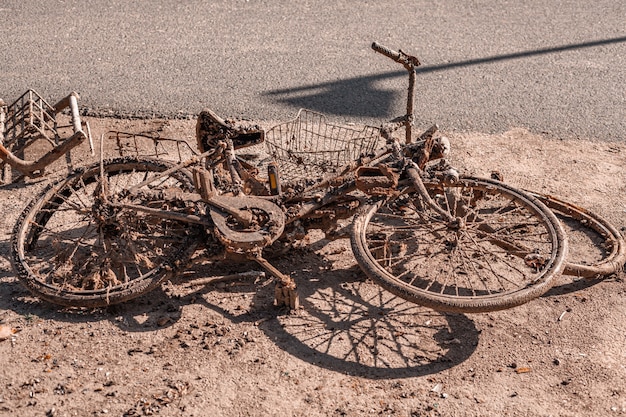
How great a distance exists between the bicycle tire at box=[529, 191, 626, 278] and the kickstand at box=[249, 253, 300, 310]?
1.86m

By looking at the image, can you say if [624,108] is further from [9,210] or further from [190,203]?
[9,210]

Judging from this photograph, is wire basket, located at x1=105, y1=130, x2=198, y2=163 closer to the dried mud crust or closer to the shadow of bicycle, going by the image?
the dried mud crust

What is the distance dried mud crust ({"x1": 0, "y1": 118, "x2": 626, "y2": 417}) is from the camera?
3947mm

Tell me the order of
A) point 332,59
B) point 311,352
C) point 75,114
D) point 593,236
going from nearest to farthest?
point 311,352
point 593,236
point 75,114
point 332,59

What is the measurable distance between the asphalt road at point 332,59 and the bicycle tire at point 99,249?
2.18m

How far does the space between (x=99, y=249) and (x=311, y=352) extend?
169 centimetres

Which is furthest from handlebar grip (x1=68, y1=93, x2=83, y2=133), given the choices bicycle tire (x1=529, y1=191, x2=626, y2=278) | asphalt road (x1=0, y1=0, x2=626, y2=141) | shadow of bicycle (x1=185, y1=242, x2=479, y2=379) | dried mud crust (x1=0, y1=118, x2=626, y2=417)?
bicycle tire (x1=529, y1=191, x2=626, y2=278)

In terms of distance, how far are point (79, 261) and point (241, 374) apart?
1484 mm

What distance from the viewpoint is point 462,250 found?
4.59 metres

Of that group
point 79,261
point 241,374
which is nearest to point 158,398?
point 241,374

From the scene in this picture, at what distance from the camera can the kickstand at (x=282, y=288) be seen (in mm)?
4398

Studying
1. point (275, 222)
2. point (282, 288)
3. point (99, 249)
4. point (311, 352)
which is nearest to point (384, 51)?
point (275, 222)

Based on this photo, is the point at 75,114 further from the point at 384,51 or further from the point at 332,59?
the point at 332,59

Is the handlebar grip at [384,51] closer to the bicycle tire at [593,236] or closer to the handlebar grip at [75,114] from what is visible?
the bicycle tire at [593,236]
